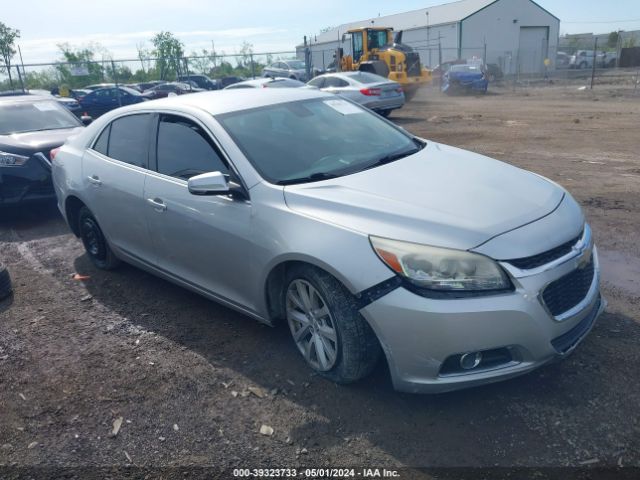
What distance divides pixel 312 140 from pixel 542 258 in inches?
73.1

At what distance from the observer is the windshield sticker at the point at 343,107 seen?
4.64 metres

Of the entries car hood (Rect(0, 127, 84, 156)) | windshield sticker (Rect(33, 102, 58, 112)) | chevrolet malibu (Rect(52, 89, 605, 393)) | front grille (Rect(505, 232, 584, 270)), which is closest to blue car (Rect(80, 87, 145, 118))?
windshield sticker (Rect(33, 102, 58, 112))

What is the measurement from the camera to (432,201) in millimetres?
3240

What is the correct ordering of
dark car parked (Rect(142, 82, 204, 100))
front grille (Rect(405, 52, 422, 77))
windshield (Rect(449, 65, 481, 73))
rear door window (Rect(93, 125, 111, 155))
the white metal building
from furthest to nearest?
1. the white metal building
2. windshield (Rect(449, 65, 481, 73))
3. dark car parked (Rect(142, 82, 204, 100))
4. front grille (Rect(405, 52, 422, 77))
5. rear door window (Rect(93, 125, 111, 155))

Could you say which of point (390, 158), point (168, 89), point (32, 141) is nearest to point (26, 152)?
point (32, 141)

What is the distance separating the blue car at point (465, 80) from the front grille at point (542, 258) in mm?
26911

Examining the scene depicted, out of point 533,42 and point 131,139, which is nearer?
point 131,139

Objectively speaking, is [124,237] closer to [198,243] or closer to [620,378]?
[198,243]

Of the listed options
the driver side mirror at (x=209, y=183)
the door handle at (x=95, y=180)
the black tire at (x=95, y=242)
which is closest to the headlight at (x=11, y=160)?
the black tire at (x=95, y=242)

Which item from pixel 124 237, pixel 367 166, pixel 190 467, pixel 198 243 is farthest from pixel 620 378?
pixel 124 237

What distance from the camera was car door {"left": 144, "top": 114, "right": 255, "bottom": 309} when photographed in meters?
3.70

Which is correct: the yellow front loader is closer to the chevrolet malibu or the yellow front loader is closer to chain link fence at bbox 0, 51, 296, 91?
chain link fence at bbox 0, 51, 296, 91

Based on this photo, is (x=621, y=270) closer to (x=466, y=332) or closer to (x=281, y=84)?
(x=466, y=332)

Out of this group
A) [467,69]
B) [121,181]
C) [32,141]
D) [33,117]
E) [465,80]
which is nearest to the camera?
[121,181]
